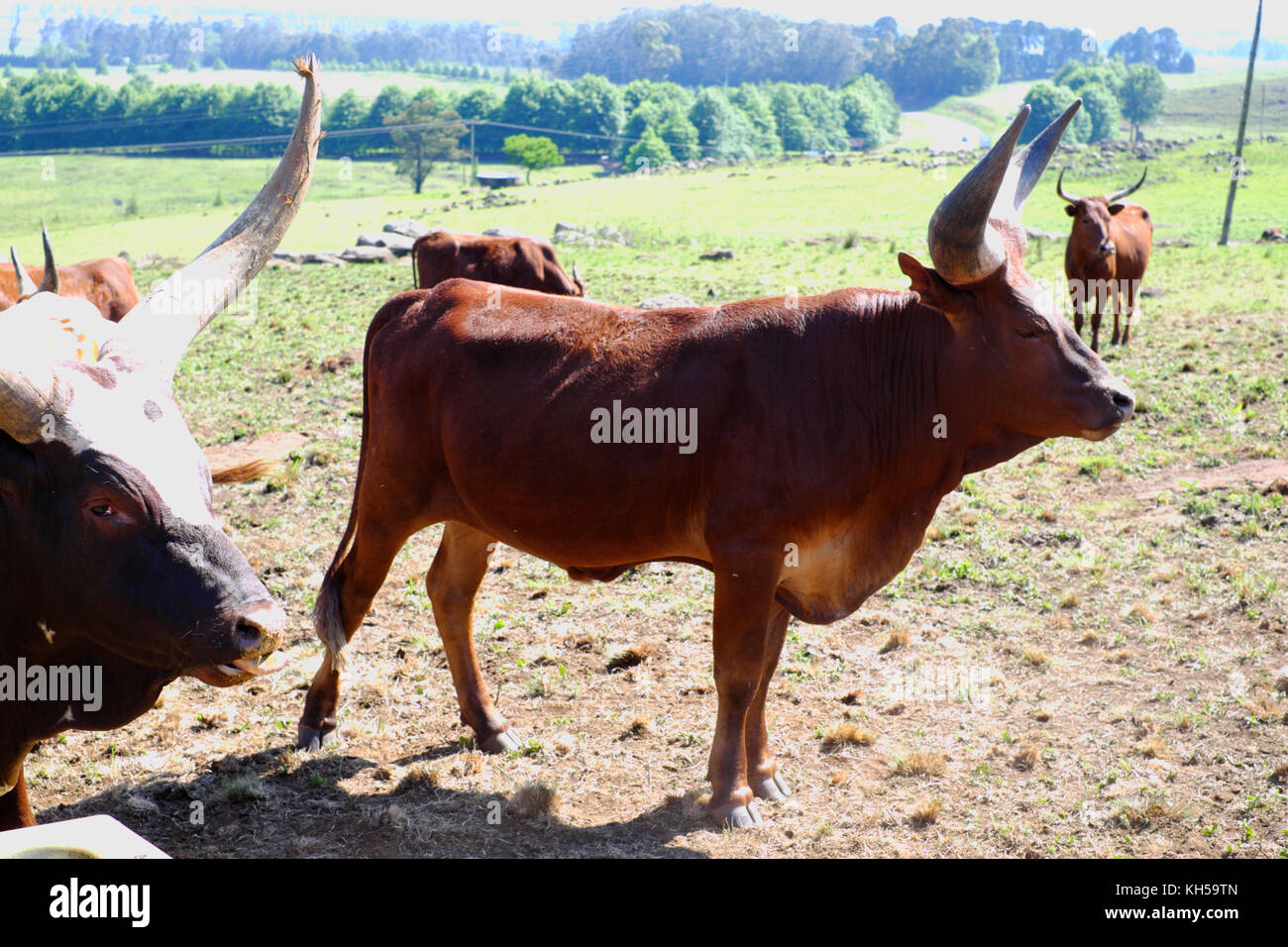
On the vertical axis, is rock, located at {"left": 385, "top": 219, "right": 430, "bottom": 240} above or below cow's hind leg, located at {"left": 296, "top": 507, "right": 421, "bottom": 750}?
above

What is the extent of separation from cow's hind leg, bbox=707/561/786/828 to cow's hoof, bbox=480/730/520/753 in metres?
1.18

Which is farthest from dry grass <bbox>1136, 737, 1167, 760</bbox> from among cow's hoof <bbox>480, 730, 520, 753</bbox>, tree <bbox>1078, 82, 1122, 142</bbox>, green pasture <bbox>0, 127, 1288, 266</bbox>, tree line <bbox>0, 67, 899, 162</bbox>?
tree <bbox>1078, 82, 1122, 142</bbox>

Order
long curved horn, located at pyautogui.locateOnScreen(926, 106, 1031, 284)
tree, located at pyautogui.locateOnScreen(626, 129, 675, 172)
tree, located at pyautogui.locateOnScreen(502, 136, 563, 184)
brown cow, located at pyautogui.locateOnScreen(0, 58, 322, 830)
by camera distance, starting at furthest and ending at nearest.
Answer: tree, located at pyautogui.locateOnScreen(626, 129, 675, 172) → tree, located at pyautogui.locateOnScreen(502, 136, 563, 184) → long curved horn, located at pyautogui.locateOnScreen(926, 106, 1031, 284) → brown cow, located at pyautogui.locateOnScreen(0, 58, 322, 830)

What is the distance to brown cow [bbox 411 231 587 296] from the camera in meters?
14.6

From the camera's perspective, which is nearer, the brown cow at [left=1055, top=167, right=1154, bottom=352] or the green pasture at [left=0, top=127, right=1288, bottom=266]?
the brown cow at [left=1055, top=167, right=1154, bottom=352]

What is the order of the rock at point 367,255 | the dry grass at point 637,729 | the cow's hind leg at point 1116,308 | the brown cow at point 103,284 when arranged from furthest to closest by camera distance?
the rock at point 367,255
the cow's hind leg at point 1116,308
the brown cow at point 103,284
the dry grass at point 637,729

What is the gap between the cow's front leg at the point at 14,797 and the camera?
374 cm

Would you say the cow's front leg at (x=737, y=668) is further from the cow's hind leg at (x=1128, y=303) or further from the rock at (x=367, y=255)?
the rock at (x=367, y=255)

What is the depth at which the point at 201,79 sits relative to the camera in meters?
109

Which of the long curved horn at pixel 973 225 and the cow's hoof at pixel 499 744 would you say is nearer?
the long curved horn at pixel 973 225

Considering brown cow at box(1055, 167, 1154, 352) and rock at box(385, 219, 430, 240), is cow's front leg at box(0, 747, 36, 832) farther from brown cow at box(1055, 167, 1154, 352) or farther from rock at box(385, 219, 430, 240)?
rock at box(385, 219, 430, 240)

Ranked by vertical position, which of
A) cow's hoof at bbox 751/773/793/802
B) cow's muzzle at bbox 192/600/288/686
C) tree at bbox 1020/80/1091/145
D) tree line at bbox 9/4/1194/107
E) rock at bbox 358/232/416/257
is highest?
tree line at bbox 9/4/1194/107

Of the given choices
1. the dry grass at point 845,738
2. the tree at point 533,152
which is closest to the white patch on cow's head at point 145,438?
the dry grass at point 845,738

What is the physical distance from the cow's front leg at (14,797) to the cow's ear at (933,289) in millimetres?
3757
